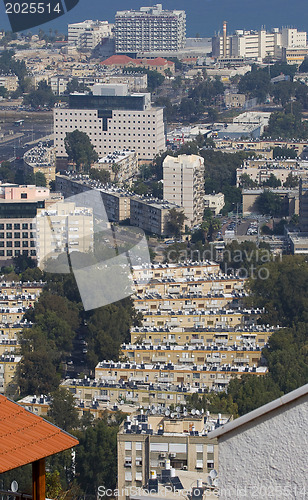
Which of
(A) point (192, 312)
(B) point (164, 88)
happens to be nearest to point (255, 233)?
(A) point (192, 312)

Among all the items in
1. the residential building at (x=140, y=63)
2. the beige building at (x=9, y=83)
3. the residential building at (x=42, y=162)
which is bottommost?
the residential building at (x=42, y=162)

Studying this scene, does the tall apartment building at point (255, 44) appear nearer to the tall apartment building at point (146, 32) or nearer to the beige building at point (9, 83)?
the tall apartment building at point (146, 32)

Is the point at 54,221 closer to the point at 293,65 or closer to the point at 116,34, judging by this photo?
the point at 293,65

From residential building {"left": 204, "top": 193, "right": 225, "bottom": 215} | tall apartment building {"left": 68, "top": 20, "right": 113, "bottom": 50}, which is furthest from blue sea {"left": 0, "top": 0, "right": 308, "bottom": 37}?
residential building {"left": 204, "top": 193, "right": 225, "bottom": 215}

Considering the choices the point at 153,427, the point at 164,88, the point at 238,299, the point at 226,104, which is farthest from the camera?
the point at 164,88

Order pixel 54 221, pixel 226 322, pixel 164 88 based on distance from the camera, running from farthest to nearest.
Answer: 1. pixel 164 88
2. pixel 54 221
3. pixel 226 322

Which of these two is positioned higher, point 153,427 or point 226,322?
point 153,427

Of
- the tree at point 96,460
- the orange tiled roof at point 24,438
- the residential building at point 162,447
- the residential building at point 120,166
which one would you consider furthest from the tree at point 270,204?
the orange tiled roof at point 24,438
